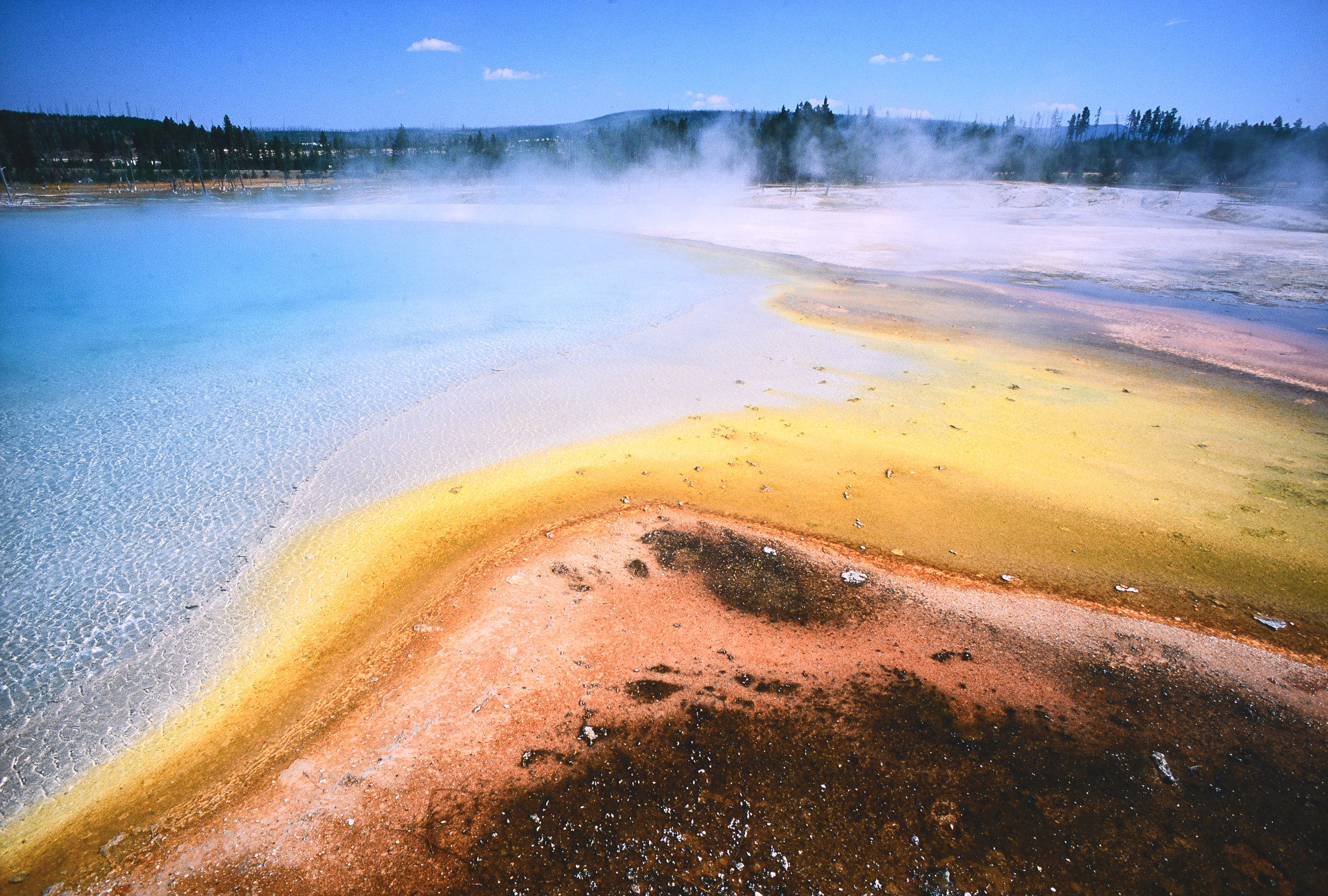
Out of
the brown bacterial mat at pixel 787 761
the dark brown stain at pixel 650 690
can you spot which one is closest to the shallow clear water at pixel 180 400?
the brown bacterial mat at pixel 787 761

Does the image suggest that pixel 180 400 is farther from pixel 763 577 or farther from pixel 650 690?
pixel 763 577

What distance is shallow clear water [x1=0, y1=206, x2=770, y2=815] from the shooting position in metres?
3.91

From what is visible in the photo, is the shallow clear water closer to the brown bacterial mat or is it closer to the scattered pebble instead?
the brown bacterial mat

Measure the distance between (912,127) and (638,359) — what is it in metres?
72.6

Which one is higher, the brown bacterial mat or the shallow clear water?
the shallow clear water

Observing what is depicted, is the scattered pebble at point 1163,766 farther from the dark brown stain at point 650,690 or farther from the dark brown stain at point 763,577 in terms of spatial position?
the dark brown stain at point 650,690

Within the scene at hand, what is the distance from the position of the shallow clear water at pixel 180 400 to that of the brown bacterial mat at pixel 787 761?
60.9 inches

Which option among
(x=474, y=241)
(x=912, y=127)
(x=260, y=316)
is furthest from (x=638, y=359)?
(x=912, y=127)

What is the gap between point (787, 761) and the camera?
3.21 meters

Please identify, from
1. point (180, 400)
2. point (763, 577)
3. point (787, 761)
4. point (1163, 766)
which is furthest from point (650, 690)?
point (180, 400)

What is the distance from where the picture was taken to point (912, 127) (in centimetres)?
6688

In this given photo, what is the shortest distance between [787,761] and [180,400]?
29.7 ft

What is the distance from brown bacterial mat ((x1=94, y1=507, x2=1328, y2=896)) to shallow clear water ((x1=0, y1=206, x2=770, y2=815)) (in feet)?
5.08

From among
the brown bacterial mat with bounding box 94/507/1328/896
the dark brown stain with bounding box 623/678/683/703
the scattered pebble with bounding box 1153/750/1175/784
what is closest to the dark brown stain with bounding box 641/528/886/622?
the brown bacterial mat with bounding box 94/507/1328/896
